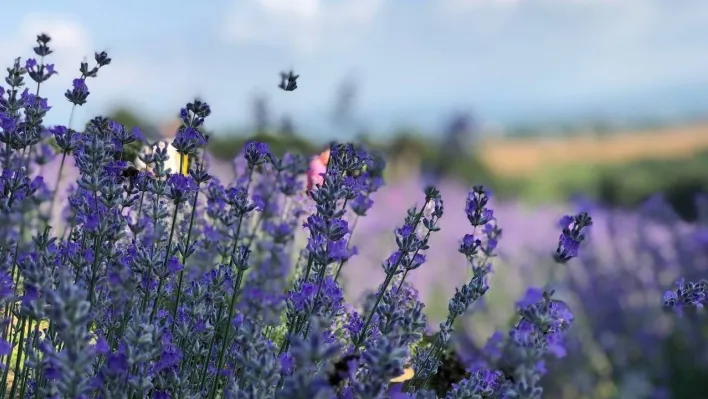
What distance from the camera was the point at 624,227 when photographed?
5312 millimetres

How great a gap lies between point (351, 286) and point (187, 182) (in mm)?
2707

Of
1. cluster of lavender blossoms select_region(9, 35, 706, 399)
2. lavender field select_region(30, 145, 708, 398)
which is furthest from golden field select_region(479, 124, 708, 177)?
cluster of lavender blossoms select_region(9, 35, 706, 399)

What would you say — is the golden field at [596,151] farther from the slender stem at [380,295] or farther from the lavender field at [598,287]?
the slender stem at [380,295]

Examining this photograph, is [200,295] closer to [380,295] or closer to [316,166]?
[380,295]

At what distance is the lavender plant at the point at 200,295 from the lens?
4.28 feet

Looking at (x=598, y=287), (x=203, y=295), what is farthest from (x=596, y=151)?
(x=203, y=295)

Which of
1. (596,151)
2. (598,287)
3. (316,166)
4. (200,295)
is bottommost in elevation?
(200,295)

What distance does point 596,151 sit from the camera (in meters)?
10.7

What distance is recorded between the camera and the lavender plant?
4.28ft

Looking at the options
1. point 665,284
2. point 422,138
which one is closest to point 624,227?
point 665,284

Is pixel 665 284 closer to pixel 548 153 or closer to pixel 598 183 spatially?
pixel 548 153

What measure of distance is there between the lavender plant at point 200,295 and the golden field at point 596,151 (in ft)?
23.2

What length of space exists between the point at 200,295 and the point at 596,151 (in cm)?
946

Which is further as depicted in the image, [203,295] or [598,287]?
[598,287]
